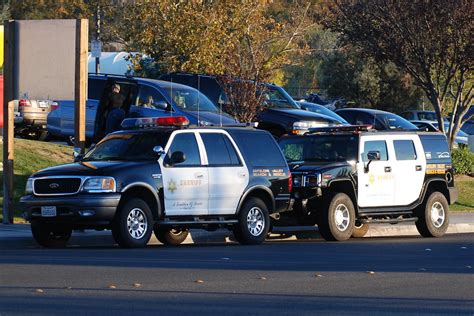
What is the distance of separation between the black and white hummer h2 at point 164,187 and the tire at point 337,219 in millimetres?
743

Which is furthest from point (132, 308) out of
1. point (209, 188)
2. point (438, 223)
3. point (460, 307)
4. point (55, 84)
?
point (438, 223)

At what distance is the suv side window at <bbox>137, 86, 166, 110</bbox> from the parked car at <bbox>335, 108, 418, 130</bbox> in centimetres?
831

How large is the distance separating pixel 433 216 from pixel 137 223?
706 centimetres

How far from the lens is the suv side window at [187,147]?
1691 centimetres

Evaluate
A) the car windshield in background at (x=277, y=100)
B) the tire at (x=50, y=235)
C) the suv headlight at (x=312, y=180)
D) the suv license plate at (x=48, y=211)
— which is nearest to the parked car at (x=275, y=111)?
the car windshield in background at (x=277, y=100)

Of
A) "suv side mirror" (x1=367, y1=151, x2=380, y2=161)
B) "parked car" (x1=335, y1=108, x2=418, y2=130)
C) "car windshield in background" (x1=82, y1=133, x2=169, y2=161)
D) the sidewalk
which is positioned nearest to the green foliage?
"parked car" (x1=335, y1=108, x2=418, y2=130)

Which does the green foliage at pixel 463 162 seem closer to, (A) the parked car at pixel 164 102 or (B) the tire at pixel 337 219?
(A) the parked car at pixel 164 102

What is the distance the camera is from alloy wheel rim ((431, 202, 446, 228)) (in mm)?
20652

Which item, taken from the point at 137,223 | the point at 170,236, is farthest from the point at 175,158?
the point at 170,236

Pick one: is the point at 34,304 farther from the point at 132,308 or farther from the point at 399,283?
the point at 399,283

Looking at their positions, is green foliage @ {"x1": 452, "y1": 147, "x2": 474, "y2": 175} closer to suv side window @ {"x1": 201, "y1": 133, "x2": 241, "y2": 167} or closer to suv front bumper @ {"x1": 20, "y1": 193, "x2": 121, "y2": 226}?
suv side window @ {"x1": 201, "y1": 133, "x2": 241, "y2": 167}

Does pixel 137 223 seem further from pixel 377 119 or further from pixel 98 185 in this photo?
pixel 377 119

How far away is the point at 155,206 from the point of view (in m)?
16.3

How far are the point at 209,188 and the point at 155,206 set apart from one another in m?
1.15
